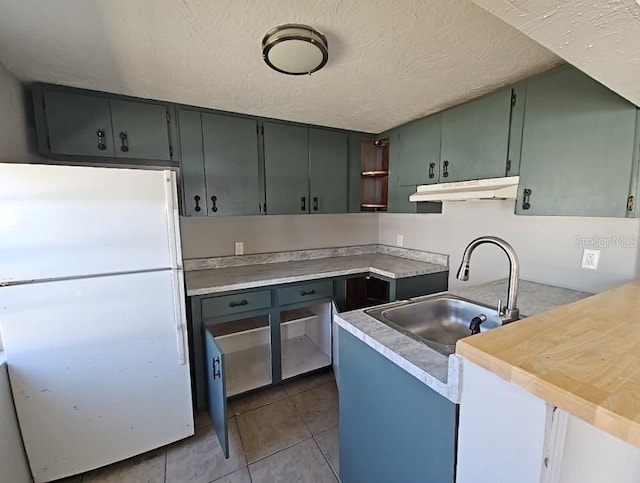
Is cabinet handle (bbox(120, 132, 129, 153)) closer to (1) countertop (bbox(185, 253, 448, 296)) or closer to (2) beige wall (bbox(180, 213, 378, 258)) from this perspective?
(2) beige wall (bbox(180, 213, 378, 258))

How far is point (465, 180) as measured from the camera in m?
2.02

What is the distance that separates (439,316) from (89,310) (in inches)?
71.3

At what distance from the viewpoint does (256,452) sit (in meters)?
1.74

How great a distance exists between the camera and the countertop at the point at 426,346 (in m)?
0.85

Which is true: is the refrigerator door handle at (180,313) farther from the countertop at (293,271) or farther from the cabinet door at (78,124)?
the cabinet door at (78,124)

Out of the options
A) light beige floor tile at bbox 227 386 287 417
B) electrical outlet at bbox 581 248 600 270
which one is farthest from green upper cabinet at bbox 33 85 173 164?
electrical outlet at bbox 581 248 600 270

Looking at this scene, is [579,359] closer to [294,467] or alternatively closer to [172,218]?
[294,467]

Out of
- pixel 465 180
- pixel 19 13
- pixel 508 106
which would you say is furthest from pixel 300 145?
pixel 19 13

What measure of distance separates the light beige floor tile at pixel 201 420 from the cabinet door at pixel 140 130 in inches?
70.9

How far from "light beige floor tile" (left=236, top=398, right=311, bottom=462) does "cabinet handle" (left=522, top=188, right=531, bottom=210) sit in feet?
6.35

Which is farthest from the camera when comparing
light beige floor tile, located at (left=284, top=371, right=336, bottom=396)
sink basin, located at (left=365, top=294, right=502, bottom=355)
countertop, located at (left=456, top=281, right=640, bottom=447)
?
light beige floor tile, located at (left=284, top=371, right=336, bottom=396)

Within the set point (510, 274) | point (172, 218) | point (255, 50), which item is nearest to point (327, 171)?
point (255, 50)

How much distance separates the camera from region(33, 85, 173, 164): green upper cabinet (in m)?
1.71

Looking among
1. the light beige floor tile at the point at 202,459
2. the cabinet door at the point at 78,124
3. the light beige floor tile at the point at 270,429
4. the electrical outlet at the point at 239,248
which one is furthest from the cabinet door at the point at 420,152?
the light beige floor tile at the point at 202,459
